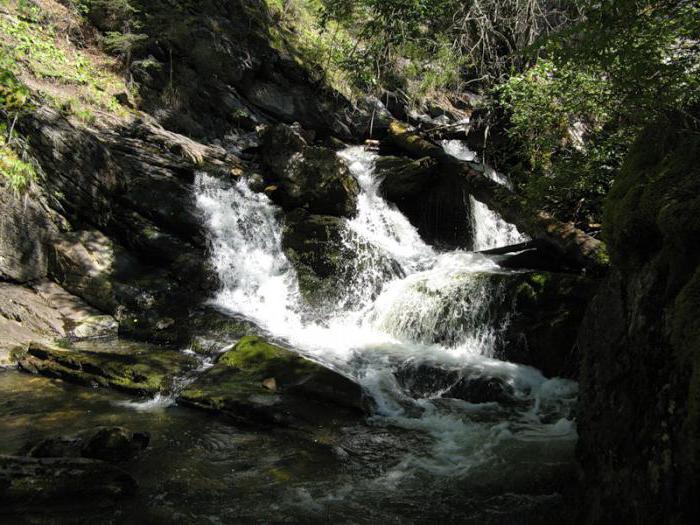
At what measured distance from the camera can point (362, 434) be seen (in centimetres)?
597

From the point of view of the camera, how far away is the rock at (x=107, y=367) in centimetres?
701

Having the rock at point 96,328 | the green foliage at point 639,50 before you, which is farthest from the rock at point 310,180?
the green foliage at point 639,50

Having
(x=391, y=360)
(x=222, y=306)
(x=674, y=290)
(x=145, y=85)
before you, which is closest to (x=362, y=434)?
(x=391, y=360)

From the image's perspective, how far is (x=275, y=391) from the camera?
6.61m

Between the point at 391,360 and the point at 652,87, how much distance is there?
18.3 ft

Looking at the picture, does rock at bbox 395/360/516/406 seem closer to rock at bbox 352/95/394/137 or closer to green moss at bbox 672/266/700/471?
green moss at bbox 672/266/700/471

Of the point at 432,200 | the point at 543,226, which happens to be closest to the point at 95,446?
the point at 543,226

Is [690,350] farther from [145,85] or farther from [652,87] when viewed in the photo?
[145,85]

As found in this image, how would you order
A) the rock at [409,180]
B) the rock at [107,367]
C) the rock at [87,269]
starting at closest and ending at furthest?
the rock at [107,367] < the rock at [87,269] < the rock at [409,180]

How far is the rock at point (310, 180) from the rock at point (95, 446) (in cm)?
916

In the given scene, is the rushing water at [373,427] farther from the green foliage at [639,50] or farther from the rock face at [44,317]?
the green foliage at [639,50]

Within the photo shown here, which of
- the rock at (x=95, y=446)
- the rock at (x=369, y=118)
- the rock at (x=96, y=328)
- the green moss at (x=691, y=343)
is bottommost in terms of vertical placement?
the rock at (x=95, y=446)

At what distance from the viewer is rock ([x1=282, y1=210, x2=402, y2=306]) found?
1139 centimetres

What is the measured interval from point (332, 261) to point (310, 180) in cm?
298
